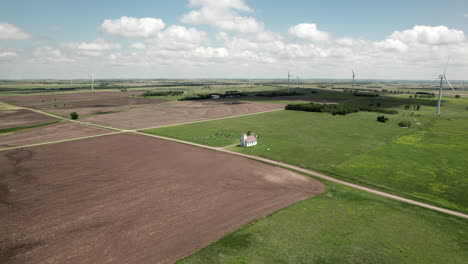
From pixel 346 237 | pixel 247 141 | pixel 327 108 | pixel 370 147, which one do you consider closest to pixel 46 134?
pixel 247 141

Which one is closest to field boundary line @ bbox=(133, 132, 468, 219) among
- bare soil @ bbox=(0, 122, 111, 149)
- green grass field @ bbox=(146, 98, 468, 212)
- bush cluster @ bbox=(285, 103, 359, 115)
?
green grass field @ bbox=(146, 98, 468, 212)

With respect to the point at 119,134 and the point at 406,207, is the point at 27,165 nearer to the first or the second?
the point at 119,134

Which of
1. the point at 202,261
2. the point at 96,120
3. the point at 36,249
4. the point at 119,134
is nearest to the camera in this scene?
the point at 202,261

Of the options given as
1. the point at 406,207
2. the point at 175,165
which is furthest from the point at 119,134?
the point at 406,207

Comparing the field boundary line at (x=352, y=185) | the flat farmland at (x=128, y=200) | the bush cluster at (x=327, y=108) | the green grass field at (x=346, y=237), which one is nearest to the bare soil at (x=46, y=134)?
the flat farmland at (x=128, y=200)

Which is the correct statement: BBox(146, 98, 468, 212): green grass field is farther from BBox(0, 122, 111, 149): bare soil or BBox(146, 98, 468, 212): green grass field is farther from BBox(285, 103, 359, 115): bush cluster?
BBox(0, 122, 111, 149): bare soil

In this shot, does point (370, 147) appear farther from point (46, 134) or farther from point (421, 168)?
point (46, 134)
